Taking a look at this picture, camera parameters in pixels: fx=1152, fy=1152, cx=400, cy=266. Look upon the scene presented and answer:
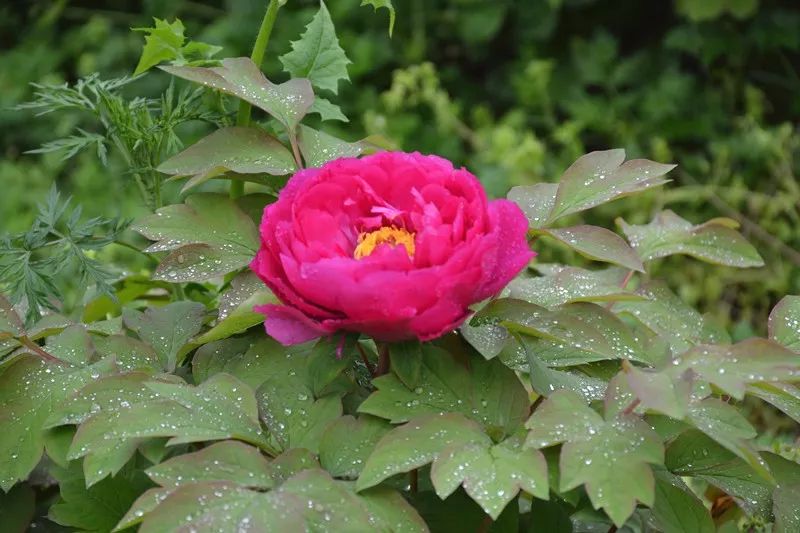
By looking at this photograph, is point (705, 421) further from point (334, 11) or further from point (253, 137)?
point (334, 11)

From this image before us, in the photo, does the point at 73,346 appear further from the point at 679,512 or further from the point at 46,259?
the point at 679,512

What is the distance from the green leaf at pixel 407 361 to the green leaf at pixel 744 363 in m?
0.18

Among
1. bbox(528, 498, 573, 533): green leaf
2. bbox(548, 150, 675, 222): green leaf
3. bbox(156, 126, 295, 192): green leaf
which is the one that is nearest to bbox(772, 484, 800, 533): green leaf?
bbox(528, 498, 573, 533): green leaf

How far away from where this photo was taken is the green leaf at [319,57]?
1.13 meters

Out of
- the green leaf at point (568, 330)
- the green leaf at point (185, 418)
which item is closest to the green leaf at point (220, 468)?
the green leaf at point (185, 418)

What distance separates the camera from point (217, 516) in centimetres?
72

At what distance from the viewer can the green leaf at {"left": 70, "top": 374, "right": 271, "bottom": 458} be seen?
2.54ft

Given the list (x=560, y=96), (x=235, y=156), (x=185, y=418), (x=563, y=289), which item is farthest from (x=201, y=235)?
(x=560, y=96)

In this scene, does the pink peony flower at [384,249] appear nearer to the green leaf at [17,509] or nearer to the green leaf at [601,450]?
the green leaf at [601,450]

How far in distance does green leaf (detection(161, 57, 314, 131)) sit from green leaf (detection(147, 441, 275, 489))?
35 cm

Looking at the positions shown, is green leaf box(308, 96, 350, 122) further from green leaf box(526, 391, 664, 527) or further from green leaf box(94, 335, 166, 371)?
green leaf box(526, 391, 664, 527)

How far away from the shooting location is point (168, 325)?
39.0 inches

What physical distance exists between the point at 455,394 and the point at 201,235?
26 cm

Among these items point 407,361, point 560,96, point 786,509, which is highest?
point 407,361
